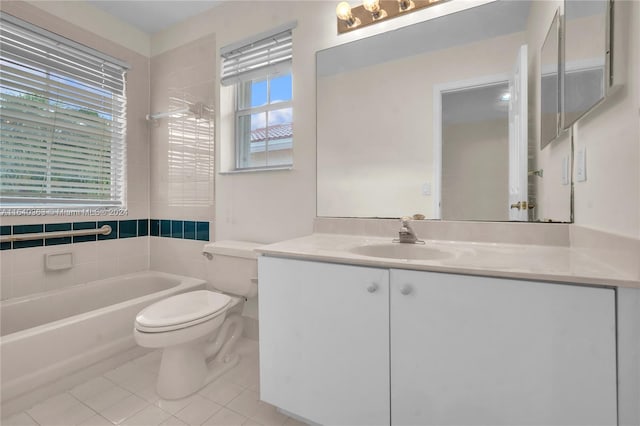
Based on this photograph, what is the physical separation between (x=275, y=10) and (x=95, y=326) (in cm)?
212

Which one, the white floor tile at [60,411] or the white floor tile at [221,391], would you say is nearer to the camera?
the white floor tile at [60,411]

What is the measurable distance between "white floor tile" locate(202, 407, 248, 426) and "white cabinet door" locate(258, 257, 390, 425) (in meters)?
0.19

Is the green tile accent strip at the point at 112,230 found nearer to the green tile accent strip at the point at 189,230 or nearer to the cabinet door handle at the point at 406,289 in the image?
the green tile accent strip at the point at 189,230

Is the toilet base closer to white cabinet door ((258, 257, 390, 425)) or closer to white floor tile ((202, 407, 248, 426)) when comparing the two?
white floor tile ((202, 407, 248, 426))

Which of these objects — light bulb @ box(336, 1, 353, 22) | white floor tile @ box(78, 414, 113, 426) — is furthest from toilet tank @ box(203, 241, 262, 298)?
light bulb @ box(336, 1, 353, 22)

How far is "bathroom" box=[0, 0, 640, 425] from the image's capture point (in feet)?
2.71

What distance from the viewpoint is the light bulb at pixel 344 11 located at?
5.24 ft

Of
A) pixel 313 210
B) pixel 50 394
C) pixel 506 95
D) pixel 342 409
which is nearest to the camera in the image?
pixel 342 409

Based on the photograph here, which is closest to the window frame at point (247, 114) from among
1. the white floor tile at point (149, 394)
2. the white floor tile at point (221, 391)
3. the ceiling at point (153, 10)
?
the ceiling at point (153, 10)

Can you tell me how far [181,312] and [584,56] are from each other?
77.9 inches

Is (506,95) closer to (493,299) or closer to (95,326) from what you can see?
→ (493,299)

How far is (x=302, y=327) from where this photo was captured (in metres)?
1.19

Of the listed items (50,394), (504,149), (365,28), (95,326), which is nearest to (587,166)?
(504,149)

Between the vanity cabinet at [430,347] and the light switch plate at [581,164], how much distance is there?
475mm
